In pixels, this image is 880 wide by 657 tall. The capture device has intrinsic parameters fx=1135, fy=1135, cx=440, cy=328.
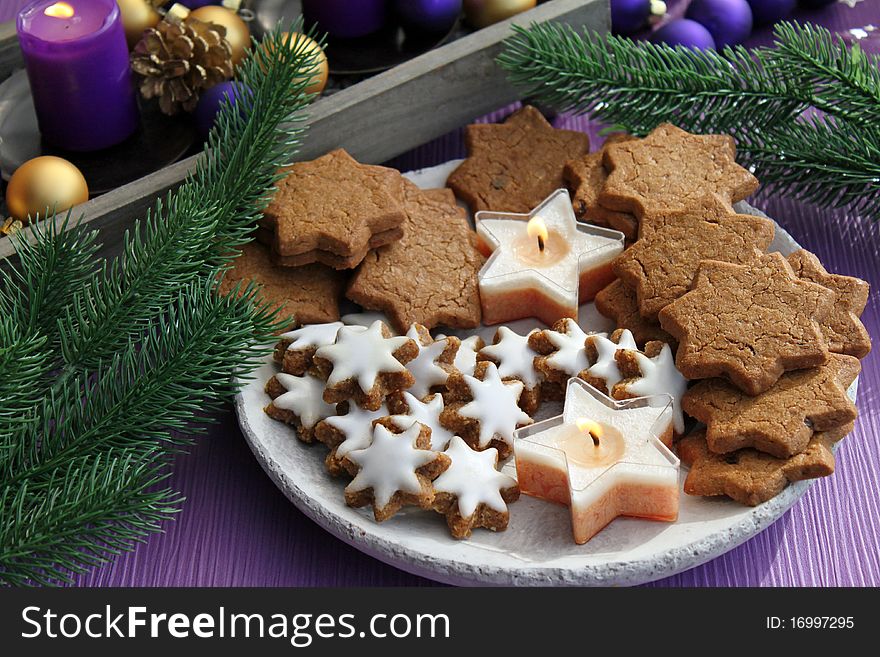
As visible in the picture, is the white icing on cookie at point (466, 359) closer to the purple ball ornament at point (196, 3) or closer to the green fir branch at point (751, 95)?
the green fir branch at point (751, 95)

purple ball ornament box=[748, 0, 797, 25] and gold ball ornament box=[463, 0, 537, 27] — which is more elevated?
gold ball ornament box=[463, 0, 537, 27]

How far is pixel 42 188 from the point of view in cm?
Result: 172

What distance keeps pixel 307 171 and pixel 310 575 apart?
2.09 ft

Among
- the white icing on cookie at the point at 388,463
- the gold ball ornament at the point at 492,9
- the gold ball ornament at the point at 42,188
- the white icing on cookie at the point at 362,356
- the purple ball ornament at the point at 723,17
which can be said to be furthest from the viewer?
the purple ball ornament at the point at 723,17

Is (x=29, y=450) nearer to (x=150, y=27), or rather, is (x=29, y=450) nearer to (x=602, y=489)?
(x=602, y=489)

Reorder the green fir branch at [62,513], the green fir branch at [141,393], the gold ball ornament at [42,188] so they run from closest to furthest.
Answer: the green fir branch at [62,513]
the green fir branch at [141,393]
the gold ball ornament at [42,188]

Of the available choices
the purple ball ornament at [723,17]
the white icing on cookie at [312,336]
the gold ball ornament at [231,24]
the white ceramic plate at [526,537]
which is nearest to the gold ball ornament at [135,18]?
the gold ball ornament at [231,24]

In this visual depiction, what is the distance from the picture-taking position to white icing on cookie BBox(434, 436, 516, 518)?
4.91 ft

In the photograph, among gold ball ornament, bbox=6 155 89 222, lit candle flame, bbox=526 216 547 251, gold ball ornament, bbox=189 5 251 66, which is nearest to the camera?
gold ball ornament, bbox=6 155 89 222

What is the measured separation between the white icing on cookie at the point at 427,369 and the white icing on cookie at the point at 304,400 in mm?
127

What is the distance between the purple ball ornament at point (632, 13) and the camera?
2273 mm

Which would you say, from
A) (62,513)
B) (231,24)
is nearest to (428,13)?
(231,24)

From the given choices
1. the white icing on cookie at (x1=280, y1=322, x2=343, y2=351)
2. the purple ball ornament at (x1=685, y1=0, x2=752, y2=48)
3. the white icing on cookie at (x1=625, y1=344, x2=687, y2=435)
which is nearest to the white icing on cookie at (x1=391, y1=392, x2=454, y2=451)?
the white icing on cookie at (x1=280, y1=322, x2=343, y2=351)

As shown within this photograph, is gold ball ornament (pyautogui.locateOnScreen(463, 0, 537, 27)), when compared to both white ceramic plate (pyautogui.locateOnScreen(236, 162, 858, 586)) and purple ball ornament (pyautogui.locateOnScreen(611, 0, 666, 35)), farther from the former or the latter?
white ceramic plate (pyautogui.locateOnScreen(236, 162, 858, 586))
